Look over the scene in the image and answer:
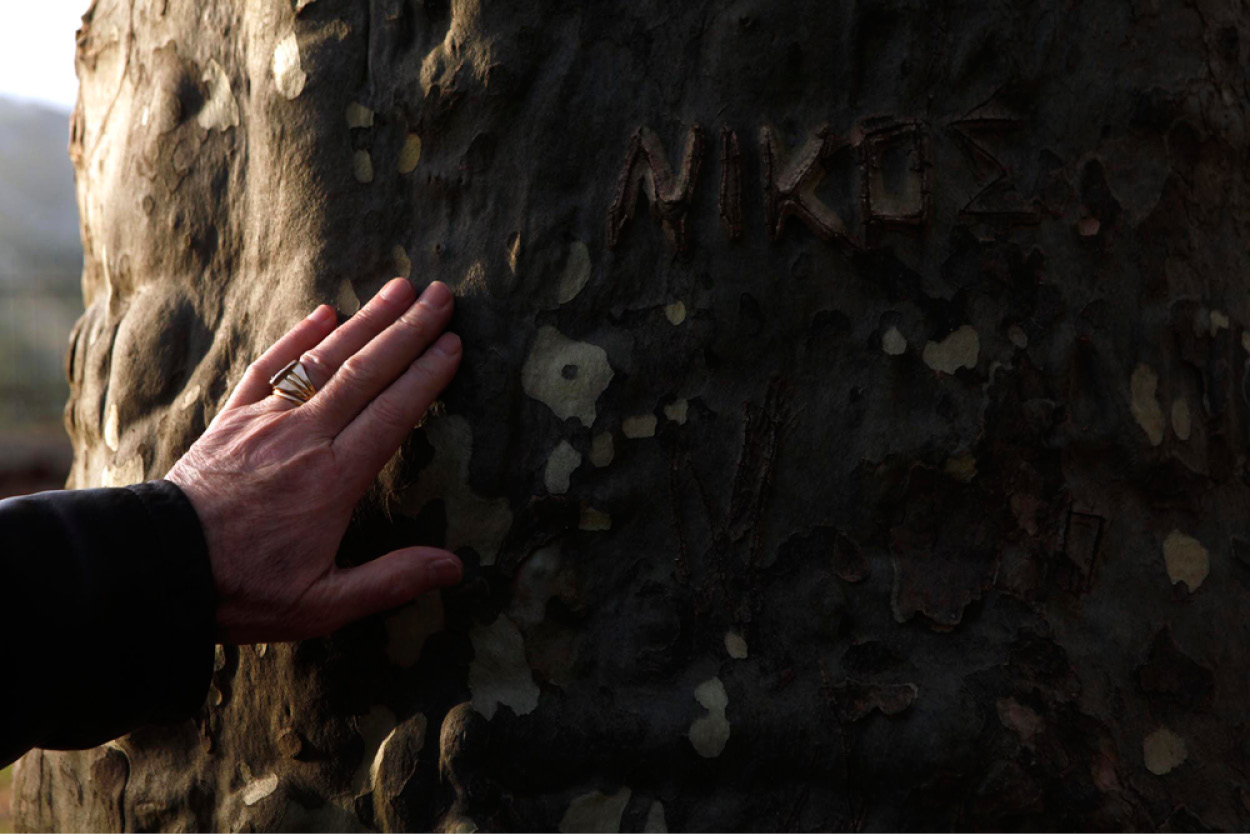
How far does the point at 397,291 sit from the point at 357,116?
0.76 feet

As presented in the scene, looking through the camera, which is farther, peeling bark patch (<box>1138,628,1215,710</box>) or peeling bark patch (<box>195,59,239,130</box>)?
peeling bark patch (<box>195,59,239,130</box>)

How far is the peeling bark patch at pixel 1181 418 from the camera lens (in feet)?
4.09

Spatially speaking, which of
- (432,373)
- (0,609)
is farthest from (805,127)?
(0,609)

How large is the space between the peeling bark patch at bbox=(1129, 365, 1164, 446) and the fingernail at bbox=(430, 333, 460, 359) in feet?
2.53

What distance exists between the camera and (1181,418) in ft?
4.10

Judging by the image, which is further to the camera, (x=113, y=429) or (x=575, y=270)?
(x=113, y=429)

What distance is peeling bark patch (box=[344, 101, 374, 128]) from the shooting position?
1.30 meters

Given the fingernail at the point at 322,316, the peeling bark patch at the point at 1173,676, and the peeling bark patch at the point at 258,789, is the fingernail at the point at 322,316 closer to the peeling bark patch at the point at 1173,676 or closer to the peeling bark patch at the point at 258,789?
the peeling bark patch at the point at 258,789

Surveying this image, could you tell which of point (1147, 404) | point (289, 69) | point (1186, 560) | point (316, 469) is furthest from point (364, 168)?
point (1186, 560)

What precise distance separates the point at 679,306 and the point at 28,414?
735 centimetres

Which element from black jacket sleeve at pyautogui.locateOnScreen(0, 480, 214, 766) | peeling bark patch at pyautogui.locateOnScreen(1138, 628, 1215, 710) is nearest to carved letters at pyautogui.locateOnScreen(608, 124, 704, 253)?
black jacket sleeve at pyautogui.locateOnScreen(0, 480, 214, 766)

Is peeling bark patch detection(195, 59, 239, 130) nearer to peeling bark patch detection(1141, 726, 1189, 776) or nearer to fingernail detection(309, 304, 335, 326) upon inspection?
fingernail detection(309, 304, 335, 326)

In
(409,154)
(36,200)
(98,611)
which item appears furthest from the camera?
(36,200)

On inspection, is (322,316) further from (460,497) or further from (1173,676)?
(1173,676)
